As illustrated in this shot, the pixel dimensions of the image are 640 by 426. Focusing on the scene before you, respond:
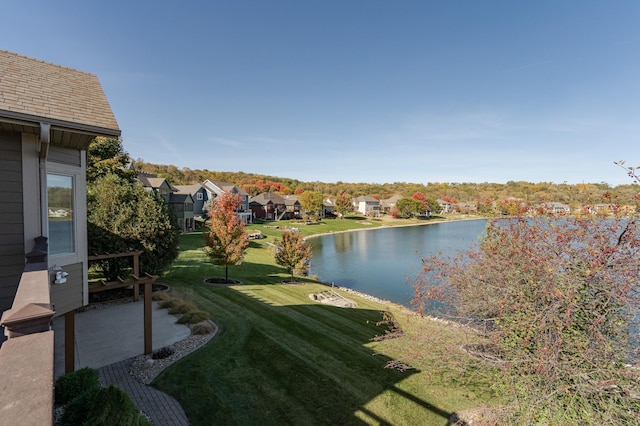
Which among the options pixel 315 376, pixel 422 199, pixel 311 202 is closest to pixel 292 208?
pixel 311 202

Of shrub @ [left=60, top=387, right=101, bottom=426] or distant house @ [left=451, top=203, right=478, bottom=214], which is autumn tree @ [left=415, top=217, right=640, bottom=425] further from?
shrub @ [left=60, top=387, right=101, bottom=426]

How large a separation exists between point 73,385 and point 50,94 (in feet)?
18.2

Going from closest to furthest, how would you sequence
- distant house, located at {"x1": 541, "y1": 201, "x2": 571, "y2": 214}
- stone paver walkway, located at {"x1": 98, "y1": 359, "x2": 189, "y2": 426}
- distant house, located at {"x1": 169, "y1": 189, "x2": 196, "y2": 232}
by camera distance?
distant house, located at {"x1": 541, "y1": 201, "x2": 571, "y2": 214} → stone paver walkway, located at {"x1": 98, "y1": 359, "x2": 189, "y2": 426} → distant house, located at {"x1": 169, "y1": 189, "x2": 196, "y2": 232}

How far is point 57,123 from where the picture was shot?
5027mm

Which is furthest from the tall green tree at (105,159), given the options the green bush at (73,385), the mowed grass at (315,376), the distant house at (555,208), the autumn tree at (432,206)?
the autumn tree at (432,206)

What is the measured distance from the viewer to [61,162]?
5.93 meters

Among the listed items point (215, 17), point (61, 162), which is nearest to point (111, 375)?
point (61, 162)

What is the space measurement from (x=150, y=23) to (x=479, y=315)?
1913cm

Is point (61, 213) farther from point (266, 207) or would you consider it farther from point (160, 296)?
point (266, 207)

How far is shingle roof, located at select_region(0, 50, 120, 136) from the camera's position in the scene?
16.3 feet

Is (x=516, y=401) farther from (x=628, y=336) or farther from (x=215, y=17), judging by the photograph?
(x=215, y=17)

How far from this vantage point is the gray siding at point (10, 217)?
16.1ft

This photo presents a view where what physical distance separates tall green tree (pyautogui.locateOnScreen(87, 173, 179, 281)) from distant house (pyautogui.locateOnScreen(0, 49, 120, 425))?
28.1 ft

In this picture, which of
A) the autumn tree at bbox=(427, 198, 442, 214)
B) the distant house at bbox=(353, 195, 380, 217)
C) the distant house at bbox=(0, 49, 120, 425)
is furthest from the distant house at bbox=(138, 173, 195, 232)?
the autumn tree at bbox=(427, 198, 442, 214)
